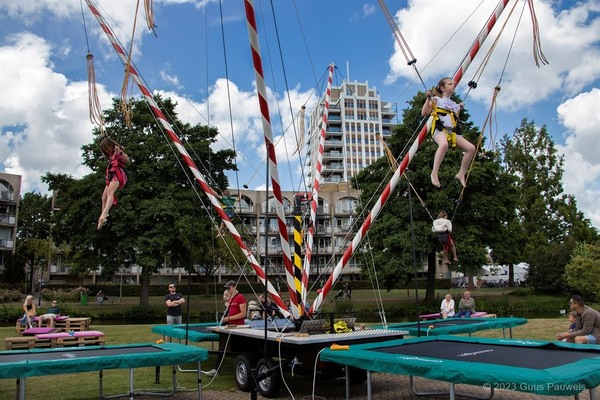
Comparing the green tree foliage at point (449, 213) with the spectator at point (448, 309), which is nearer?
the spectator at point (448, 309)

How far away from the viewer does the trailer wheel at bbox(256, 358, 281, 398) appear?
305 inches

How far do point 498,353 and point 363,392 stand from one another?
8.43 feet

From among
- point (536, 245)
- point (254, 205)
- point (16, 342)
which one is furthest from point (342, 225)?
point (16, 342)

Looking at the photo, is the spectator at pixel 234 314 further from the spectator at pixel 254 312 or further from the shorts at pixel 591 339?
the shorts at pixel 591 339

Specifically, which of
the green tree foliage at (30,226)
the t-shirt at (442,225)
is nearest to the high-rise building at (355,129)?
the green tree foliage at (30,226)

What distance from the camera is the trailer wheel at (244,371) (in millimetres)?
8344

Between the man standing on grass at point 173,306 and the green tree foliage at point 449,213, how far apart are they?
14346mm

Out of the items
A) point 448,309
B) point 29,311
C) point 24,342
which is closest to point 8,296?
point 29,311

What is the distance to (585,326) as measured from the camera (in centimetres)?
846

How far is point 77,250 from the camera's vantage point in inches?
1147

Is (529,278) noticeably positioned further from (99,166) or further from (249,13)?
(249,13)

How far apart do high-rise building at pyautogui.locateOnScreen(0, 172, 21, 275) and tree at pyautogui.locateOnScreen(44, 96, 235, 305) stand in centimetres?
2977

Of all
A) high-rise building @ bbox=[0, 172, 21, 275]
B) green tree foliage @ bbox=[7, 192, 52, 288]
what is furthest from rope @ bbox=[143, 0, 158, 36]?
high-rise building @ bbox=[0, 172, 21, 275]

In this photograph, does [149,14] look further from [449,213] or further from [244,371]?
[449,213]
